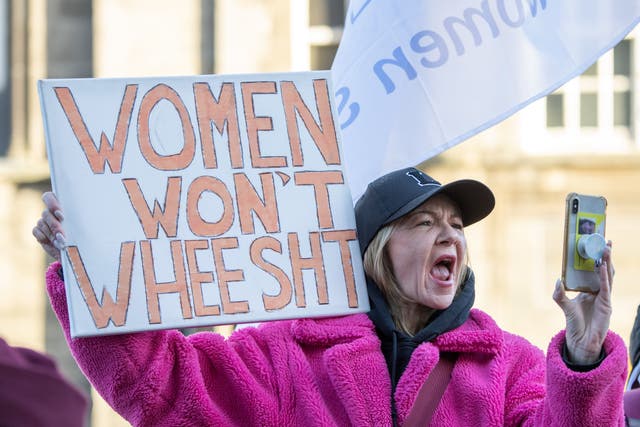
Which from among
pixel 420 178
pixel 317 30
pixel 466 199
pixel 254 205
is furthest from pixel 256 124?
pixel 317 30

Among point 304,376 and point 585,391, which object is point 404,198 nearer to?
point 304,376

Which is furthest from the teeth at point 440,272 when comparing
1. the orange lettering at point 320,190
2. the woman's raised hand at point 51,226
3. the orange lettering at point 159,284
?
the woman's raised hand at point 51,226

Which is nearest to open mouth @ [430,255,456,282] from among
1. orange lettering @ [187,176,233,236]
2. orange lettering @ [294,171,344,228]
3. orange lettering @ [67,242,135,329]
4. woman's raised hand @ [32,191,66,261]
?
orange lettering @ [294,171,344,228]

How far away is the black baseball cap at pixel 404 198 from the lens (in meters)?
3.49

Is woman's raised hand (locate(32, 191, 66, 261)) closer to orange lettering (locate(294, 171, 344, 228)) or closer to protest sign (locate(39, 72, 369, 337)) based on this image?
protest sign (locate(39, 72, 369, 337))

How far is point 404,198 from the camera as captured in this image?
350 cm

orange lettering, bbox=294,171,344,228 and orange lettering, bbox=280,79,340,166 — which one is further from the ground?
orange lettering, bbox=280,79,340,166

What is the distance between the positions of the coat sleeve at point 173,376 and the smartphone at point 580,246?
0.78 m

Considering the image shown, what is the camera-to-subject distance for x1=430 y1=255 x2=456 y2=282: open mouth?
11.4ft

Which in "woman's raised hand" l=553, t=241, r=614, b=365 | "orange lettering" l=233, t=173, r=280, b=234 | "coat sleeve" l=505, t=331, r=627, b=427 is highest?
"orange lettering" l=233, t=173, r=280, b=234

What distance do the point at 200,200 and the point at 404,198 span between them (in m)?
0.52

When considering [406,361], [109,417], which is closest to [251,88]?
[406,361]

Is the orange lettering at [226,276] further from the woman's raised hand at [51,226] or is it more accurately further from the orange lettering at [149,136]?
the woman's raised hand at [51,226]

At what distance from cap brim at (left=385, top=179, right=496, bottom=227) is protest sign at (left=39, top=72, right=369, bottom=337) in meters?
0.16
